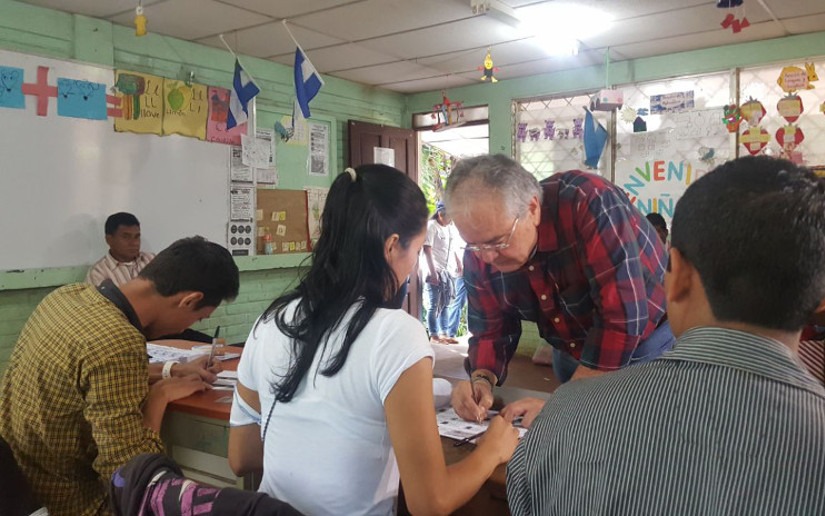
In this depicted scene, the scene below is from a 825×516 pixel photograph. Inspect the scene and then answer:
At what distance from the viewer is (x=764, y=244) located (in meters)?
0.70

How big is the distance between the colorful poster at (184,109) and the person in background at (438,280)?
2607 millimetres

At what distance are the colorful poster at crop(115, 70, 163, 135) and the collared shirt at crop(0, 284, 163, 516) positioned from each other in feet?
9.08

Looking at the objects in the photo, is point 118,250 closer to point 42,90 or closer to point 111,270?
point 111,270

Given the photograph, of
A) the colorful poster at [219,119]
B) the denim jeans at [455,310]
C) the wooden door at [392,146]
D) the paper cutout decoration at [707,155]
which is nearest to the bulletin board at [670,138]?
the paper cutout decoration at [707,155]

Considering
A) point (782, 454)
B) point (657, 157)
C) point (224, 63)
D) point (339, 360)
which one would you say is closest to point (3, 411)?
point (339, 360)

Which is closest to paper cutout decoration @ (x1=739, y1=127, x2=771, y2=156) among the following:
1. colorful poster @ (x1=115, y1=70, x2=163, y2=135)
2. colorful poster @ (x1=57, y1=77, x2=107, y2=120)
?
colorful poster @ (x1=115, y1=70, x2=163, y2=135)

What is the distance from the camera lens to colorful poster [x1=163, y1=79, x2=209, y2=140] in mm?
4414

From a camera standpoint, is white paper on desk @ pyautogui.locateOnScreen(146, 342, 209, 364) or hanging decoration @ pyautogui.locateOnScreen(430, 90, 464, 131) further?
hanging decoration @ pyautogui.locateOnScreen(430, 90, 464, 131)

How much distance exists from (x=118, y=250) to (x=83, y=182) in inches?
18.4

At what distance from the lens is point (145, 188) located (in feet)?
14.2

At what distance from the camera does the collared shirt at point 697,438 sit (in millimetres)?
626

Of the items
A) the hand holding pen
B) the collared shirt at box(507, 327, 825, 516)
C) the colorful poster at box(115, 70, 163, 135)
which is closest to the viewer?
the collared shirt at box(507, 327, 825, 516)

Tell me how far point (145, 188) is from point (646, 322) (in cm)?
357

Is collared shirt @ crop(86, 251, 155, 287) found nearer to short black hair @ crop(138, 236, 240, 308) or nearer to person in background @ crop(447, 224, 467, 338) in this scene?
short black hair @ crop(138, 236, 240, 308)
